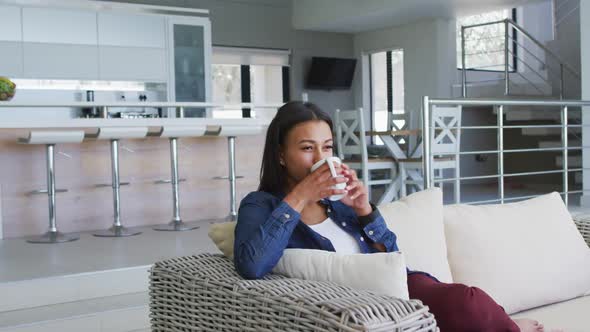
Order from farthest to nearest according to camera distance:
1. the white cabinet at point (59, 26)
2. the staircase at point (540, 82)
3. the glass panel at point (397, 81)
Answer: the glass panel at point (397, 81), the staircase at point (540, 82), the white cabinet at point (59, 26)

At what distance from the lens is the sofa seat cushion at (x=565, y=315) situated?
1.95 meters

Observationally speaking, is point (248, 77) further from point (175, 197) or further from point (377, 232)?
point (377, 232)

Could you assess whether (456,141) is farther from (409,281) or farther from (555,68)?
(409,281)

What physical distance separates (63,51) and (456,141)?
4.06 meters

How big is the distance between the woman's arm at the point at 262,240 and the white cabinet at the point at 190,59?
21.2ft

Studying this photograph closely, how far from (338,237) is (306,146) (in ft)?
0.77

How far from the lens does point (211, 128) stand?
532 cm

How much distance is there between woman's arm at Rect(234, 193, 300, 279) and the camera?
1.52 m

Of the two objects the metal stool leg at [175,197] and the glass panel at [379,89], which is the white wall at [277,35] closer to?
the glass panel at [379,89]

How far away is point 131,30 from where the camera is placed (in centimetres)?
775

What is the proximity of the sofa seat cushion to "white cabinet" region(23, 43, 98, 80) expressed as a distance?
613 cm

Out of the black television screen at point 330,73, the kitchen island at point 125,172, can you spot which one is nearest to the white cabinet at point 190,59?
the black television screen at point 330,73

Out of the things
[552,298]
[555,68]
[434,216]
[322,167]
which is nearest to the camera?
[322,167]

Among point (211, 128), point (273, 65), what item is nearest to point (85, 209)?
point (211, 128)
